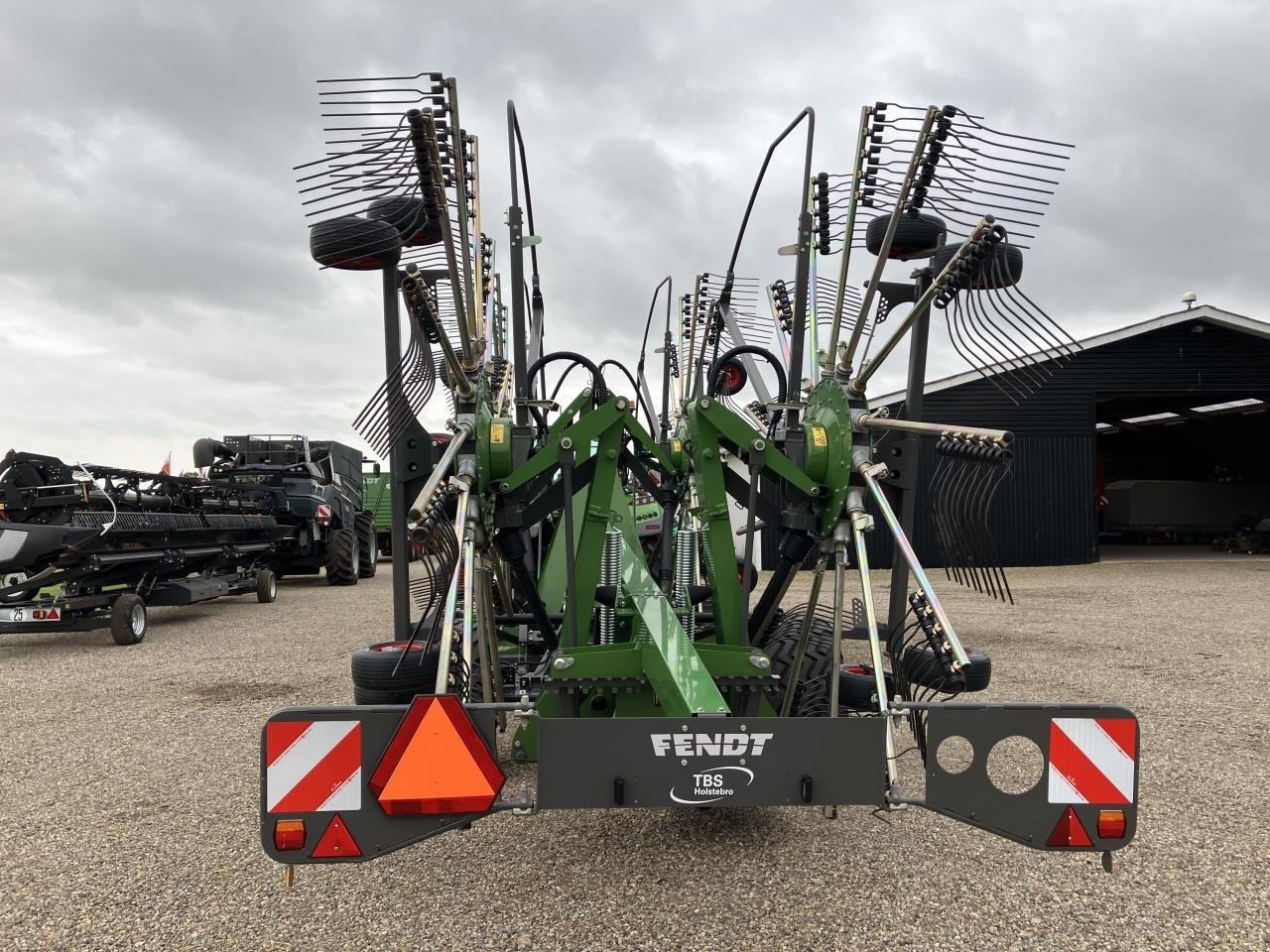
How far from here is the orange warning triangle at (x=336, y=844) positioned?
226 centimetres

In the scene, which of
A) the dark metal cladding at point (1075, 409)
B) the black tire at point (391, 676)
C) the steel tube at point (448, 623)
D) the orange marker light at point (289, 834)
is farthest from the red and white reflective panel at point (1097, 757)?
the dark metal cladding at point (1075, 409)

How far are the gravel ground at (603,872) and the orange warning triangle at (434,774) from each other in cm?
54

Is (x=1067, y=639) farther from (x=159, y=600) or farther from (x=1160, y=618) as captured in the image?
(x=159, y=600)

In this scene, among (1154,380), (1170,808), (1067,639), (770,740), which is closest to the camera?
(770,740)

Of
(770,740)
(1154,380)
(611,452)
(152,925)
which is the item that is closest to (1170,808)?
(770,740)

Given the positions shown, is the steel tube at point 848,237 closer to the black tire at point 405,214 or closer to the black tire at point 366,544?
the black tire at point 405,214

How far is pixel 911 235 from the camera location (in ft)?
10.8

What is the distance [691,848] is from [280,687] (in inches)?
160

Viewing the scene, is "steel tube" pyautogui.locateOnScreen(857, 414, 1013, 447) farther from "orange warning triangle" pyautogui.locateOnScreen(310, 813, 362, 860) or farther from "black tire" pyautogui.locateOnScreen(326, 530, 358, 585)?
"black tire" pyautogui.locateOnScreen(326, 530, 358, 585)

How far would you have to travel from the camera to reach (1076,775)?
7.70ft

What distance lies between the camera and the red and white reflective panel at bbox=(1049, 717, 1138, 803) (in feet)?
7.70

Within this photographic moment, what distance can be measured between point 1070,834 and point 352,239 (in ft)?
9.49

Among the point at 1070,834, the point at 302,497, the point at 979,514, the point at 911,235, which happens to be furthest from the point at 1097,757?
the point at 302,497

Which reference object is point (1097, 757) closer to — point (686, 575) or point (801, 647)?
point (801, 647)
